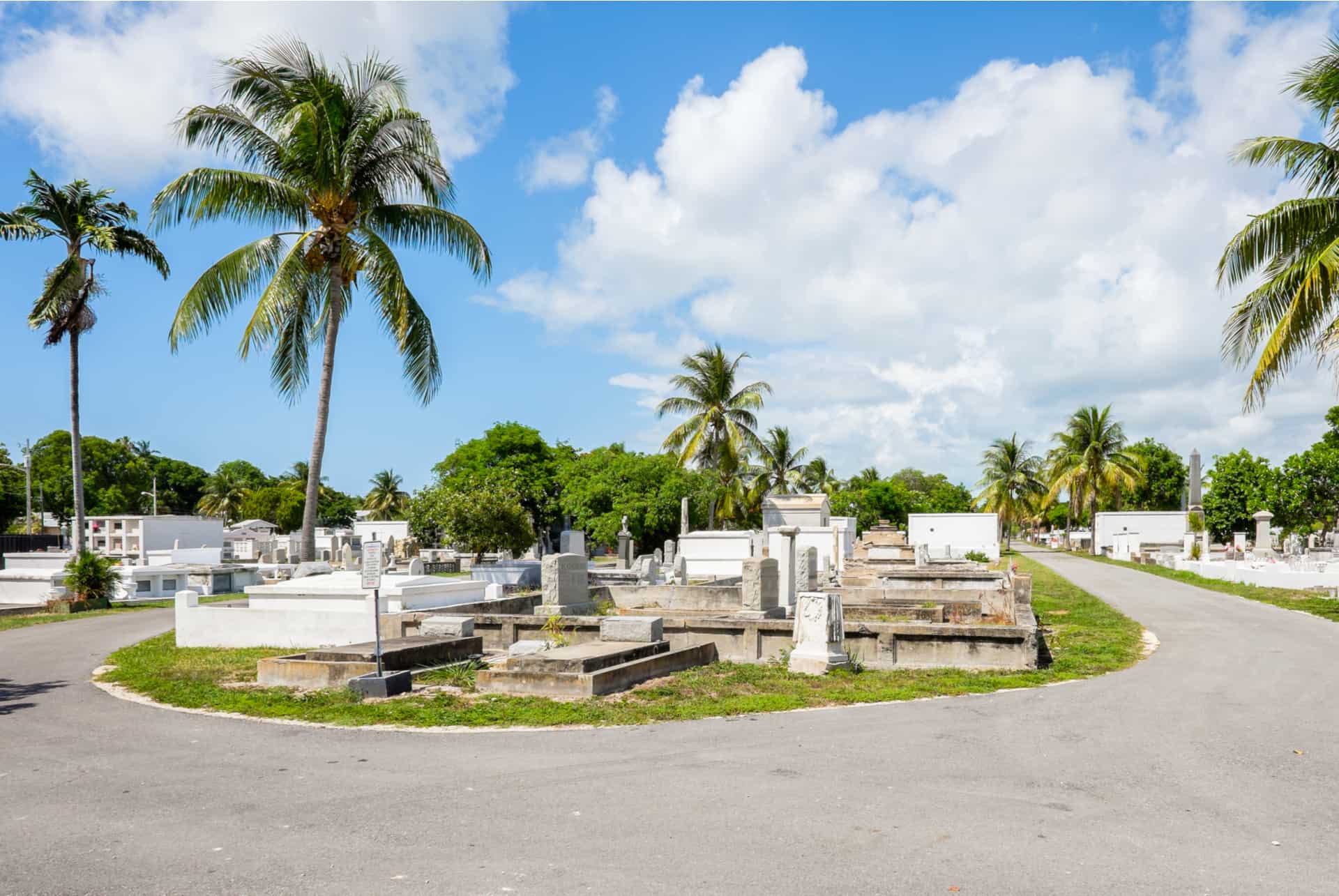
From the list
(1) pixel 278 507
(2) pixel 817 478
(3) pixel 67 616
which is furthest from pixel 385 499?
(3) pixel 67 616

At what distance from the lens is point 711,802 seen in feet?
20.6

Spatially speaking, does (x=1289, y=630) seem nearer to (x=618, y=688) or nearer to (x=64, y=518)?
(x=618, y=688)

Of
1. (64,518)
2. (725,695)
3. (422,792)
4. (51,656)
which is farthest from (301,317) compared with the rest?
(64,518)

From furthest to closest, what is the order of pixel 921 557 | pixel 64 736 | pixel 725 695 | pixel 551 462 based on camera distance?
pixel 551 462 → pixel 921 557 → pixel 725 695 → pixel 64 736

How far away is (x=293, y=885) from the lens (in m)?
4.82

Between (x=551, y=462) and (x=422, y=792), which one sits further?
(x=551, y=462)

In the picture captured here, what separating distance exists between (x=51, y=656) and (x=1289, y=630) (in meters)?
21.3

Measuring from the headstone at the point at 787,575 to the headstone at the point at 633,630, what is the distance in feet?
14.6

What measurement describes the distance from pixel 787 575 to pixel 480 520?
14500 millimetres

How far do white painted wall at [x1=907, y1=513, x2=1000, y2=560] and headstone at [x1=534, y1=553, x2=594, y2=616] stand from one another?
1251 inches

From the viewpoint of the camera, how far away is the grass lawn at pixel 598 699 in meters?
9.43

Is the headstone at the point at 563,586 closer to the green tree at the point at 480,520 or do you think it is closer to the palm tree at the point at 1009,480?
the green tree at the point at 480,520

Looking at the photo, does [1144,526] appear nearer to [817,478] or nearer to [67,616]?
[817,478]

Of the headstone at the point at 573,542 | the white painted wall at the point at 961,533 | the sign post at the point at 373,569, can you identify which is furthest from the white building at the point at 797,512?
the sign post at the point at 373,569
